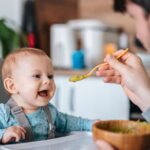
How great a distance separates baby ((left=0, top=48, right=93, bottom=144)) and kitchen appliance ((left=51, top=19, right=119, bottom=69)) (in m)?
1.48

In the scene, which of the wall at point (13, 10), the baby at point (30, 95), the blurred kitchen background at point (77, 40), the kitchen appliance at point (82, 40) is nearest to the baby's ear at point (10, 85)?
the baby at point (30, 95)

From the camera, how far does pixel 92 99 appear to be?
Answer: 2229mm

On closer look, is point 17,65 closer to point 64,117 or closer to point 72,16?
point 64,117

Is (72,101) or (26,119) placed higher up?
(26,119)

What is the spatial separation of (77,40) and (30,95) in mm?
1727

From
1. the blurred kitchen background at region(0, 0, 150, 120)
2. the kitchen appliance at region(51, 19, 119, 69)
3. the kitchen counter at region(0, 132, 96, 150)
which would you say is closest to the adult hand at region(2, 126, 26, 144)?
the kitchen counter at region(0, 132, 96, 150)

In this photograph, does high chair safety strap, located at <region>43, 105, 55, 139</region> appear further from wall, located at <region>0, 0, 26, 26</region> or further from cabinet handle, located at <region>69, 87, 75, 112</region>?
wall, located at <region>0, 0, 26, 26</region>

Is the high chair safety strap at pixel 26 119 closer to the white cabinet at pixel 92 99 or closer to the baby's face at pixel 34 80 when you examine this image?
the baby's face at pixel 34 80

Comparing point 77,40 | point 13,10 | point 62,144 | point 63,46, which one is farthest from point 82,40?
point 62,144

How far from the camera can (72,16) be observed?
2.86 metres

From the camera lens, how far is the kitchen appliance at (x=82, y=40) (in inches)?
98.6

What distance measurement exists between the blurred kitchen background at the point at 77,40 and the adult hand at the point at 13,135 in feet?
3.64

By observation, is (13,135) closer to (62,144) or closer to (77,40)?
(62,144)

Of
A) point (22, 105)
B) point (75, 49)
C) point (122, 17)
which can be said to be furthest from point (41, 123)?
point (122, 17)
